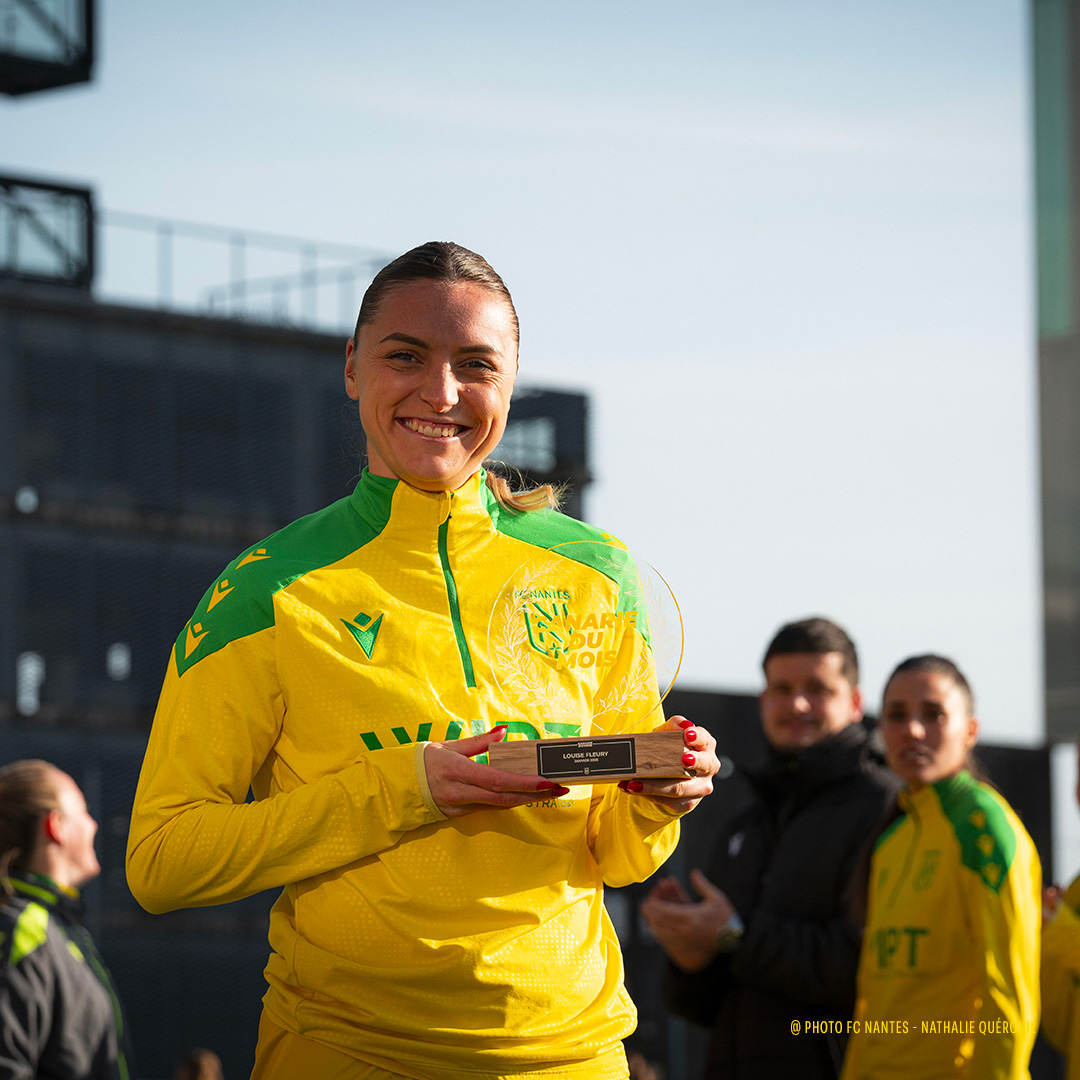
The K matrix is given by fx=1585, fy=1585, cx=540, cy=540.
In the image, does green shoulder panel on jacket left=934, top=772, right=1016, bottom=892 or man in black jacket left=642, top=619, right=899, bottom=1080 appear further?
man in black jacket left=642, top=619, right=899, bottom=1080

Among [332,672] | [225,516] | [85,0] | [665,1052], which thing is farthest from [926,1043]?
[225,516]

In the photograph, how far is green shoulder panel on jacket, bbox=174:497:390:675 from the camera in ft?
7.13

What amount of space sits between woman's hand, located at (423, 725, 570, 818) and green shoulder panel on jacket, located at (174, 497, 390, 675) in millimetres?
329

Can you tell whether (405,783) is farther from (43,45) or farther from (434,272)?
(43,45)

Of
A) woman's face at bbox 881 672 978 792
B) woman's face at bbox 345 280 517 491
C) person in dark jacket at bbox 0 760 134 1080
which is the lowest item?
person in dark jacket at bbox 0 760 134 1080

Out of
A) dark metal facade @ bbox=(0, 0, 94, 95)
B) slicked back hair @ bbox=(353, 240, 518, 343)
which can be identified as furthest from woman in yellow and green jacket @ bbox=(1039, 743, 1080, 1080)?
dark metal facade @ bbox=(0, 0, 94, 95)

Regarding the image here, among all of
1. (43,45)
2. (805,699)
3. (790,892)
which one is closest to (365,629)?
(790,892)

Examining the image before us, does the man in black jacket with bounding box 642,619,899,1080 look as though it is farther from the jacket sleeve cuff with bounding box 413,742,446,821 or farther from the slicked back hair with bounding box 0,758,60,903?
the jacket sleeve cuff with bounding box 413,742,446,821

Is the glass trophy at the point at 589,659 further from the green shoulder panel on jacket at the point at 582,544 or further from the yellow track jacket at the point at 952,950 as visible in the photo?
the yellow track jacket at the point at 952,950

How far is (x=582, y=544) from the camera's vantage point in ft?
7.81

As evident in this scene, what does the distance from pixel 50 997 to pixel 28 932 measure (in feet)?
0.50

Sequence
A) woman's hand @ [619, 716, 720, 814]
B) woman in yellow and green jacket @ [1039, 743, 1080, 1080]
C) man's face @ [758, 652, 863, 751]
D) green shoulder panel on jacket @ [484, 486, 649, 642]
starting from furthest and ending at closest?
man's face @ [758, 652, 863, 751] → woman in yellow and green jacket @ [1039, 743, 1080, 1080] → green shoulder panel on jacket @ [484, 486, 649, 642] → woman's hand @ [619, 716, 720, 814]

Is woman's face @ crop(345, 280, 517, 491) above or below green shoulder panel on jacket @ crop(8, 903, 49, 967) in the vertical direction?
above

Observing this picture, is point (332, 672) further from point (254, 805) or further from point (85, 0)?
point (85, 0)
